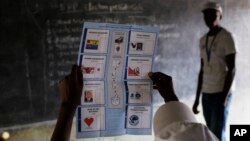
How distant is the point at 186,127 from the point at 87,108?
0.67 m

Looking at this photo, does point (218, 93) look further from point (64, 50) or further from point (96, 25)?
point (96, 25)

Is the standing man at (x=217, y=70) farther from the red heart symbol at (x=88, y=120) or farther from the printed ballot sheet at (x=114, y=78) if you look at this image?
the red heart symbol at (x=88, y=120)

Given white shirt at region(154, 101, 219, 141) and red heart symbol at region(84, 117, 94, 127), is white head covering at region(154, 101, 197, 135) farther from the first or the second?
red heart symbol at region(84, 117, 94, 127)

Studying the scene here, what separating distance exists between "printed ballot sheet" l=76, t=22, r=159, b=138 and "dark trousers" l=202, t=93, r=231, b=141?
5.88 feet

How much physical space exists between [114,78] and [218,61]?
6.40ft

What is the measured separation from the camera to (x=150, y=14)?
3.82 metres

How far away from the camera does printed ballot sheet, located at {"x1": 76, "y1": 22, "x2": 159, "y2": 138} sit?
1.45 m

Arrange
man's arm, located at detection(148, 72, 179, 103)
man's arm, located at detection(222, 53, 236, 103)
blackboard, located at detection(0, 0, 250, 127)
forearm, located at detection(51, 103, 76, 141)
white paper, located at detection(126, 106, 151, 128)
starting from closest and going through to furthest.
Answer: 1. forearm, located at detection(51, 103, 76, 141)
2. man's arm, located at detection(148, 72, 179, 103)
3. white paper, located at detection(126, 106, 151, 128)
4. blackboard, located at detection(0, 0, 250, 127)
5. man's arm, located at detection(222, 53, 236, 103)

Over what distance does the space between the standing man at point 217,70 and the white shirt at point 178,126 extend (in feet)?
7.45

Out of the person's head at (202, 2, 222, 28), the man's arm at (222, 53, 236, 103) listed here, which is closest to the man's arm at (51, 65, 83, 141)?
the man's arm at (222, 53, 236, 103)

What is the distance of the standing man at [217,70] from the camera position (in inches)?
126

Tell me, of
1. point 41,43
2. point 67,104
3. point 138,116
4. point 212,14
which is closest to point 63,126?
point 67,104

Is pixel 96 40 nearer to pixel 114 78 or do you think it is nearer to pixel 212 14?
pixel 114 78

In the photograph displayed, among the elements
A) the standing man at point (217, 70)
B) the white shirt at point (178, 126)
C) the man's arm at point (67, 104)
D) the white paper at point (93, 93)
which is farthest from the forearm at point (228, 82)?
the white shirt at point (178, 126)
